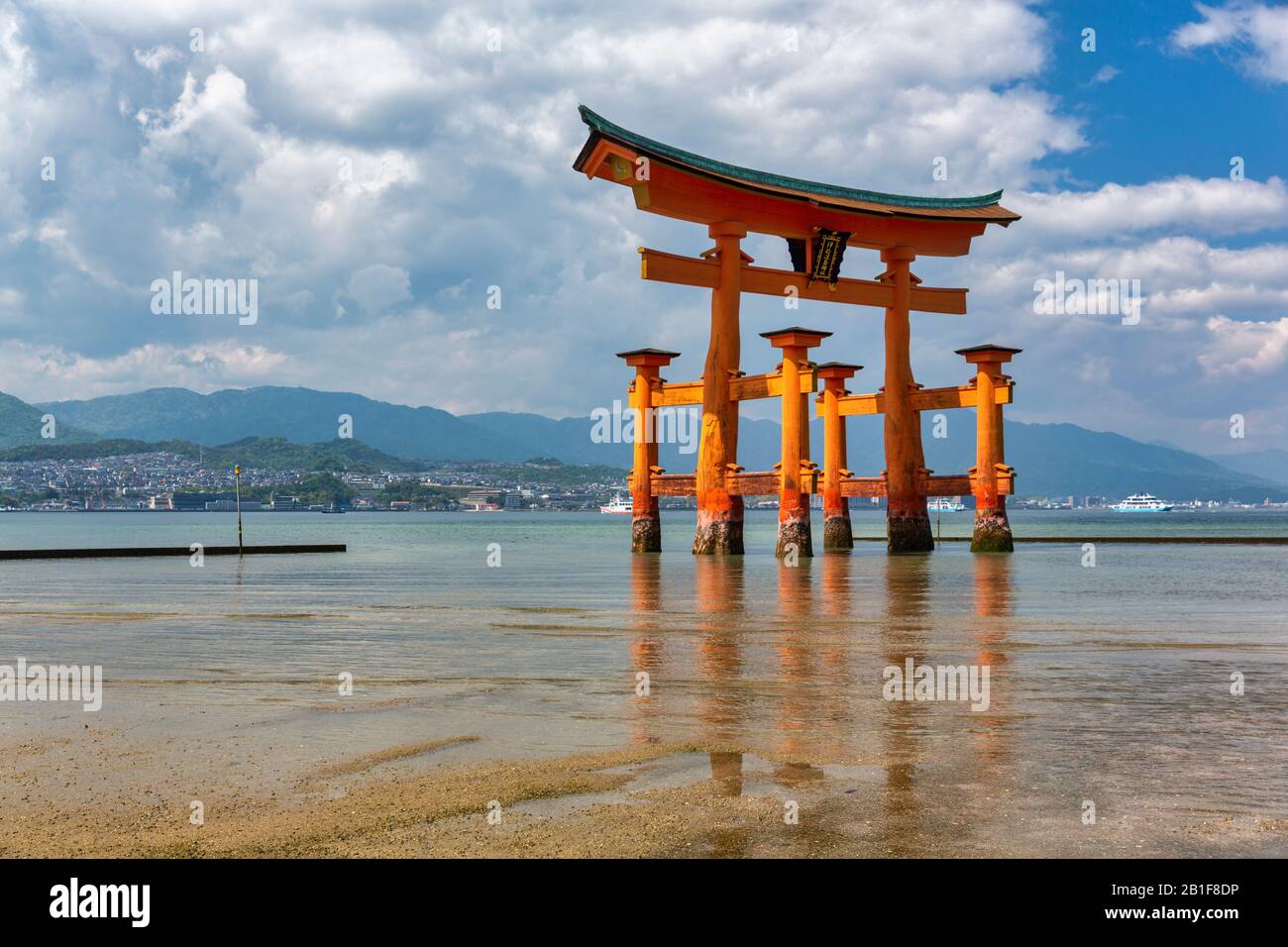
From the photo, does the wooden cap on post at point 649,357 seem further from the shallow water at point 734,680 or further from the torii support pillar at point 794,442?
the shallow water at point 734,680

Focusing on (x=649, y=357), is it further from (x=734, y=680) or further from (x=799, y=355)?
(x=734, y=680)

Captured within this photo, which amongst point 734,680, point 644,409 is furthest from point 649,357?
point 734,680

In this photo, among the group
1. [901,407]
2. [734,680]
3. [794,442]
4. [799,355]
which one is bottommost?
[734,680]

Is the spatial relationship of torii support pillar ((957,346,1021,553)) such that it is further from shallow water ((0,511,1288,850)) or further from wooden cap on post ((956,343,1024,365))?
shallow water ((0,511,1288,850))

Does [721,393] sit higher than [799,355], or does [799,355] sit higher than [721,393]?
[799,355]

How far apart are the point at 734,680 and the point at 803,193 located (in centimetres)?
3434

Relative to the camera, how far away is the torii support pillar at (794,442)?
42.8 metres

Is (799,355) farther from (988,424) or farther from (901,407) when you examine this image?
(988,424)

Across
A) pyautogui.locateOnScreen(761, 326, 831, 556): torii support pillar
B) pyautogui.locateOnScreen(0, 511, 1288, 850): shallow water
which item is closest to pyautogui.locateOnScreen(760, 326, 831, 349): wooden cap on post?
pyautogui.locateOnScreen(761, 326, 831, 556): torii support pillar

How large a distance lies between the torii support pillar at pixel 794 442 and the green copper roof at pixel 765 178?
6060 millimetres

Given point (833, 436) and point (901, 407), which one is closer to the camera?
point (901, 407)

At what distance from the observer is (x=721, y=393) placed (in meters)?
42.6

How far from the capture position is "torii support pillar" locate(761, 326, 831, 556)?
42781 mm
